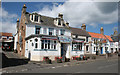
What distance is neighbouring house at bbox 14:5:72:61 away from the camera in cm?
1873

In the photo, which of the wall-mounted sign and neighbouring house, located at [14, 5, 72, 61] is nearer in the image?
neighbouring house, located at [14, 5, 72, 61]

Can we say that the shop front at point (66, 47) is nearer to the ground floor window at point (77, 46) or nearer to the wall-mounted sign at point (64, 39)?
the wall-mounted sign at point (64, 39)

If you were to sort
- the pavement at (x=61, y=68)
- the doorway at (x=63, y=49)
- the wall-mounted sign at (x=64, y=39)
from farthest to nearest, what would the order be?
1. the doorway at (x=63, y=49)
2. the wall-mounted sign at (x=64, y=39)
3. the pavement at (x=61, y=68)

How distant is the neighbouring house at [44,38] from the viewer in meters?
18.7

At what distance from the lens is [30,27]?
872 inches

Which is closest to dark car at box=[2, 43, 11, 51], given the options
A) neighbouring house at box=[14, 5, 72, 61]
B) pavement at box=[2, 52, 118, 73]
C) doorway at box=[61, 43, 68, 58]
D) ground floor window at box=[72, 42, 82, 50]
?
neighbouring house at box=[14, 5, 72, 61]

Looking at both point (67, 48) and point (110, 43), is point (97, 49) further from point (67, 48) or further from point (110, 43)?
point (67, 48)

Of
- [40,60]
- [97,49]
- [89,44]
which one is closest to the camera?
[40,60]

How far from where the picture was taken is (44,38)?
1877 centimetres

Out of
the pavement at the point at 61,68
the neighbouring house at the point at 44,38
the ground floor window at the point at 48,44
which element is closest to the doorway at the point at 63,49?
the neighbouring house at the point at 44,38

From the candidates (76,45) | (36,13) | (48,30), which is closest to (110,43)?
(76,45)

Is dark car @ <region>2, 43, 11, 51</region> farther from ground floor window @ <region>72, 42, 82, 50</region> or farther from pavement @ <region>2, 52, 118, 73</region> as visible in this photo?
pavement @ <region>2, 52, 118, 73</region>

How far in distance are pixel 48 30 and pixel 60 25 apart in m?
3.57

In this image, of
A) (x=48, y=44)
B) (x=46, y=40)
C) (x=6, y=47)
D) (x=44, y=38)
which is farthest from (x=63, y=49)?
(x=6, y=47)
